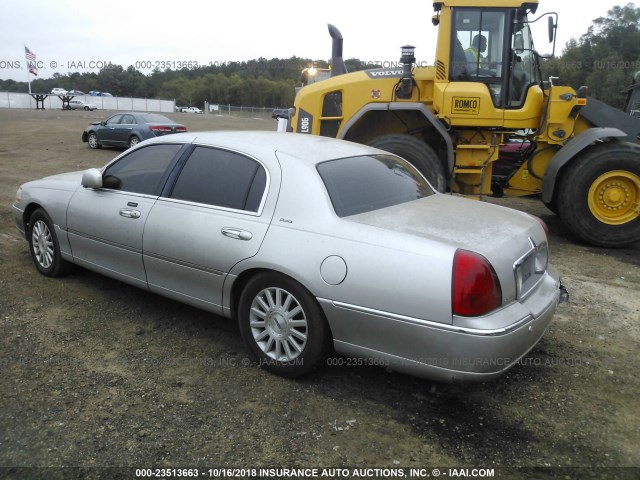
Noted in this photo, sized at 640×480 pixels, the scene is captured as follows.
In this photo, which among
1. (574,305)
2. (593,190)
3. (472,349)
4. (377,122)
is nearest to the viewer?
(472,349)

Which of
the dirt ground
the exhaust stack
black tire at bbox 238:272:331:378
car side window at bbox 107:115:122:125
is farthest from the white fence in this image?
black tire at bbox 238:272:331:378

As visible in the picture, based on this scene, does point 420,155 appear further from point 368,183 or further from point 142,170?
point 142,170

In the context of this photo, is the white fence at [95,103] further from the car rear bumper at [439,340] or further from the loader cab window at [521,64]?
the car rear bumper at [439,340]

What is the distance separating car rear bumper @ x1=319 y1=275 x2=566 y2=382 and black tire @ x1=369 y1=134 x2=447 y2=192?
422 cm

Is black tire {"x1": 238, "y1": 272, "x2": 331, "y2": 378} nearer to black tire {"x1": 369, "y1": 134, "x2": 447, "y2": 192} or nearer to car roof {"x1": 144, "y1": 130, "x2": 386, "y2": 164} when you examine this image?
car roof {"x1": 144, "y1": 130, "x2": 386, "y2": 164}

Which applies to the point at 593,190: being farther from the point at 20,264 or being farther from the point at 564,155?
the point at 20,264

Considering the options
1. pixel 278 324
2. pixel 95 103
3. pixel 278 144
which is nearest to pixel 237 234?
pixel 278 324

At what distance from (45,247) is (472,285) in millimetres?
4117

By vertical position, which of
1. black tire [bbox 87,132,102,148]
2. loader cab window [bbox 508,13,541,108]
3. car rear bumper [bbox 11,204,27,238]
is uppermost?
loader cab window [bbox 508,13,541,108]

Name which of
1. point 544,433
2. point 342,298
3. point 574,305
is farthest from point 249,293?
point 574,305

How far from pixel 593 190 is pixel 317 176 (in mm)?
4983

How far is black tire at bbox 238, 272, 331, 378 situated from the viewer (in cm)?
325

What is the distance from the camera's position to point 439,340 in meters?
2.84

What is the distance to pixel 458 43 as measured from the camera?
735 centimetres
